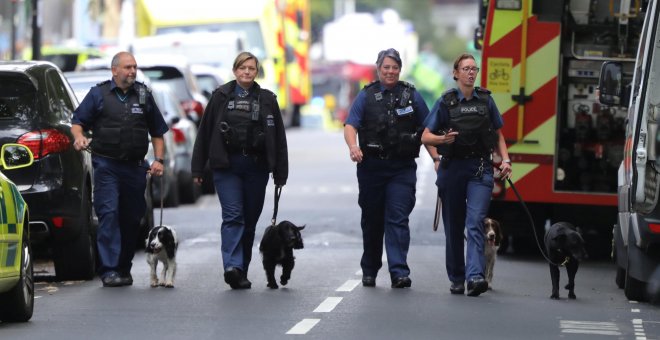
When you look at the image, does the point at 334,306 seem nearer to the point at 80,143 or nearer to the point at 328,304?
the point at 328,304

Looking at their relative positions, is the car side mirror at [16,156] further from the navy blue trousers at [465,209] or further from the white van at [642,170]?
the white van at [642,170]

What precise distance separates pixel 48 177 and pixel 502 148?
135 inches

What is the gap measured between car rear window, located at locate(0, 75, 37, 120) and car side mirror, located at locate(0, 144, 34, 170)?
0.25m

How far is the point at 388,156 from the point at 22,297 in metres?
3.62

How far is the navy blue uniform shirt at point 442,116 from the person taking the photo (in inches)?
544

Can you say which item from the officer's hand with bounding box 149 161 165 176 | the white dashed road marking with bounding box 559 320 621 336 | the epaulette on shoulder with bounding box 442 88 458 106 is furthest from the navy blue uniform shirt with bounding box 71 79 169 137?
the white dashed road marking with bounding box 559 320 621 336

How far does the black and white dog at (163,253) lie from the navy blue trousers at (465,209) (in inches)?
82.8

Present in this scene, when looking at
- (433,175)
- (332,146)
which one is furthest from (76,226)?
(332,146)

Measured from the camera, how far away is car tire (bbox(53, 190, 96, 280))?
14.7 meters

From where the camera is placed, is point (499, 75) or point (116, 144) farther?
point (499, 75)

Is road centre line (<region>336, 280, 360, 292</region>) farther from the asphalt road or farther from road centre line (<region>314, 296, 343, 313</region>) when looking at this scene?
road centre line (<region>314, 296, 343, 313</region>)

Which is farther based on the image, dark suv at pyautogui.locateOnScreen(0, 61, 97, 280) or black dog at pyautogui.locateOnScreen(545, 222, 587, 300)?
dark suv at pyautogui.locateOnScreen(0, 61, 97, 280)

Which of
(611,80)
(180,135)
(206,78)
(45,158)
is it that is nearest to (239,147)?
(45,158)

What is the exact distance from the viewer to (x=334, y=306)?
12.8 m
